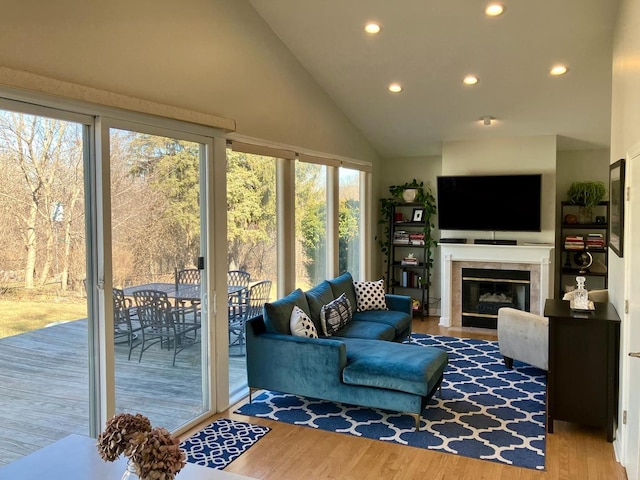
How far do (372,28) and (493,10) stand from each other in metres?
1.00

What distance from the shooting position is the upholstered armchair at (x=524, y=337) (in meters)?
4.70

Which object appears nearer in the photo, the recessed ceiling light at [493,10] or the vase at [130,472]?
the vase at [130,472]

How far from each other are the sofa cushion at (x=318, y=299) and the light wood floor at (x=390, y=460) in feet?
4.16

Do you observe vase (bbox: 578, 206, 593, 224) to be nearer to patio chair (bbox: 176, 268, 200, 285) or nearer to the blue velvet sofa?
the blue velvet sofa

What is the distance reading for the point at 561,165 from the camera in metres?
7.11

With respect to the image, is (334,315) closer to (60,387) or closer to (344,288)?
(344,288)

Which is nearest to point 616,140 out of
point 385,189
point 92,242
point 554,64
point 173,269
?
point 554,64

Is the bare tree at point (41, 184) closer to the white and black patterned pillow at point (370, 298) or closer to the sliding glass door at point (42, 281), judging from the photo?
the sliding glass door at point (42, 281)

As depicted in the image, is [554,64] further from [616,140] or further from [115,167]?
[115,167]

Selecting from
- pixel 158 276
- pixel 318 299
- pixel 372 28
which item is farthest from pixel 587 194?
pixel 158 276

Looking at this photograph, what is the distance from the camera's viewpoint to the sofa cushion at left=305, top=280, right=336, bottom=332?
493cm

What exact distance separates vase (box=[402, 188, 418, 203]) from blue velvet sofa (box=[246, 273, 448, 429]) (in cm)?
333

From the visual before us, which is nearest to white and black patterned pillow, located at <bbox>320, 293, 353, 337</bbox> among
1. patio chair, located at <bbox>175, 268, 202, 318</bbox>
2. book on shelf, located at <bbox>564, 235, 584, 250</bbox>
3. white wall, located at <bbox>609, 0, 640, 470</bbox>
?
patio chair, located at <bbox>175, 268, 202, 318</bbox>

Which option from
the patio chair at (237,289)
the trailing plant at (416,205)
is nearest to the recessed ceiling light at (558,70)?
the trailing plant at (416,205)
